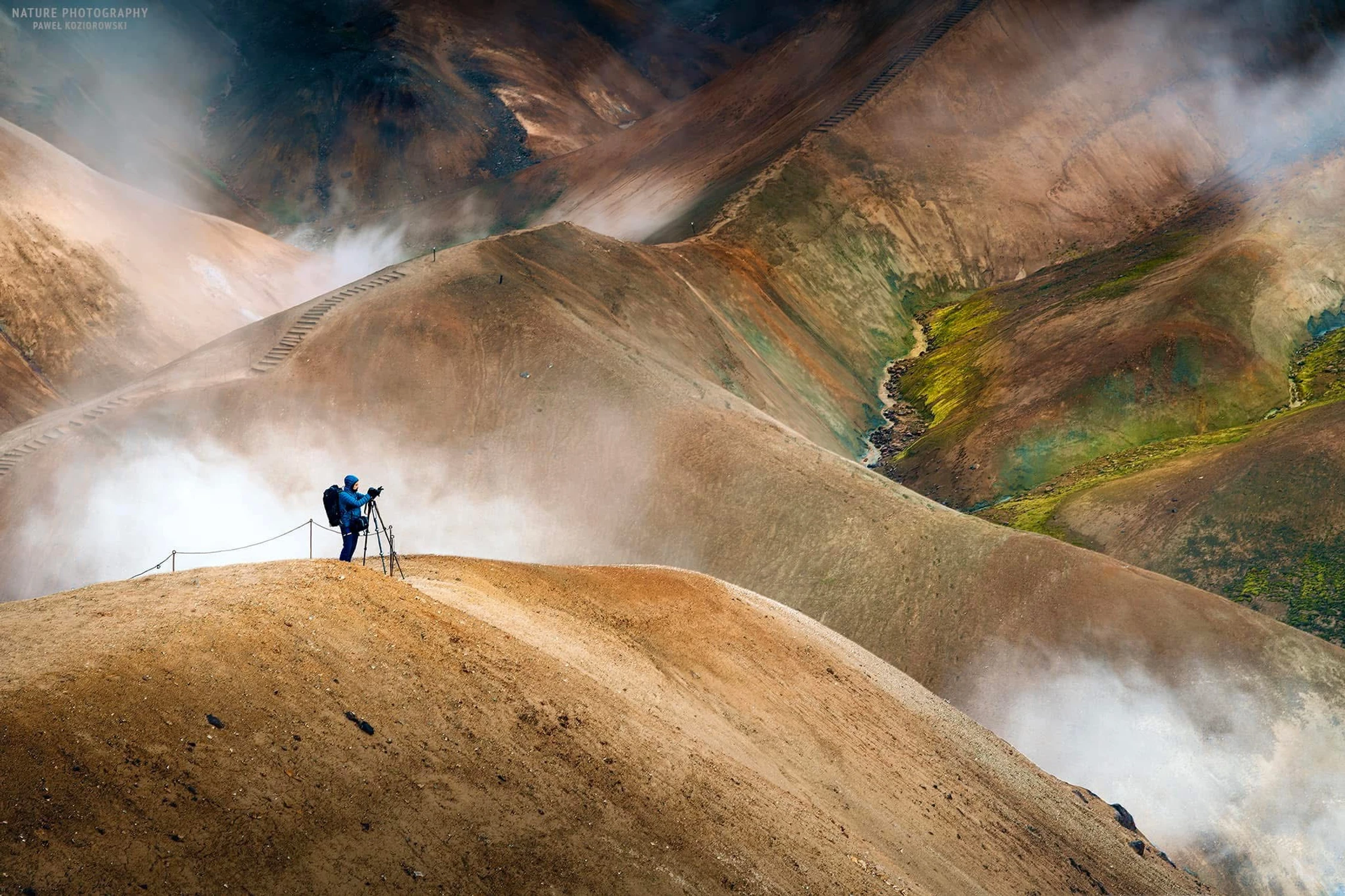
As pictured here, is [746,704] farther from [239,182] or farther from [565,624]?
[239,182]

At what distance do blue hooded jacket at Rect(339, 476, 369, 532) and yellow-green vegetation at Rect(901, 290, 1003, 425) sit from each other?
7547 cm

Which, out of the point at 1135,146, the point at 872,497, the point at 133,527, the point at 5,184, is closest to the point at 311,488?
the point at 133,527

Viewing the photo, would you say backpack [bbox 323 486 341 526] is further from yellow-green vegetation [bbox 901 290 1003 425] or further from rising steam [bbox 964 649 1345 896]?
yellow-green vegetation [bbox 901 290 1003 425]

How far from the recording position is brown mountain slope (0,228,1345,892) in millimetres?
48219

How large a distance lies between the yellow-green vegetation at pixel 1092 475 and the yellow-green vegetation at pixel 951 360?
1333cm

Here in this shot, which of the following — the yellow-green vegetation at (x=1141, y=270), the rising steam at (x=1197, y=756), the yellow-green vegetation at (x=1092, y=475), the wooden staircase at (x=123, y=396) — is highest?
the yellow-green vegetation at (x=1141, y=270)

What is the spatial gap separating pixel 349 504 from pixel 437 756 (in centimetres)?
654

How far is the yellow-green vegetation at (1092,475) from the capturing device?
77.8 m

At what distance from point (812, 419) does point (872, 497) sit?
82.5 ft

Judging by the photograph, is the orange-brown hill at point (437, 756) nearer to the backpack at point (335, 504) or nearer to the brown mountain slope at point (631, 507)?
the backpack at point (335, 504)

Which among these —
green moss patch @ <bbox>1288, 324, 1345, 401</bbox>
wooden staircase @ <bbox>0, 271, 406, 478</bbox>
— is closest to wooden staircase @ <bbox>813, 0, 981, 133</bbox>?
green moss patch @ <bbox>1288, 324, 1345, 401</bbox>

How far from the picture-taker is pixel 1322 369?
92688mm

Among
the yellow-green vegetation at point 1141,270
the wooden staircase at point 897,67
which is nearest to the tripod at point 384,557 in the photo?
the yellow-green vegetation at point 1141,270

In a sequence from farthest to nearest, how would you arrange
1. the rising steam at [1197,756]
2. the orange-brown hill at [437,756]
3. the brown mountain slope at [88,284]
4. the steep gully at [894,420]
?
the steep gully at [894,420] → the brown mountain slope at [88,284] → the rising steam at [1197,756] → the orange-brown hill at [437,756]
